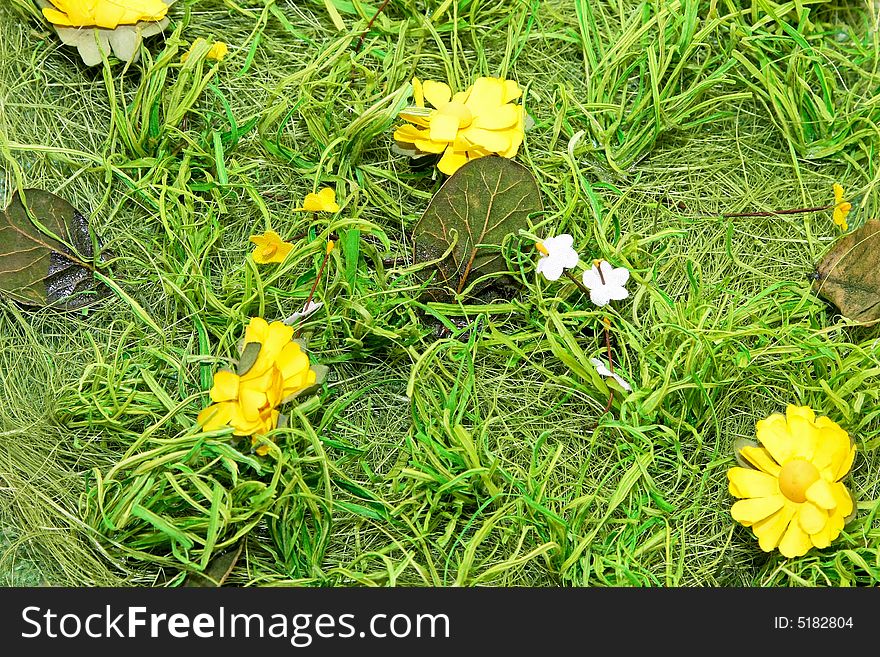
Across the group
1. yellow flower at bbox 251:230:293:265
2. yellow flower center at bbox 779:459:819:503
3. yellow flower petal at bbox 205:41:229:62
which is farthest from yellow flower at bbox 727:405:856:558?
yellow flower petal at bbox 205:41:229:62

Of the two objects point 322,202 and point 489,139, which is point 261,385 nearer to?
point 322,202

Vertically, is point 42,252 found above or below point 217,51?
below

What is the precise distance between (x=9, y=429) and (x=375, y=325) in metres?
0.50

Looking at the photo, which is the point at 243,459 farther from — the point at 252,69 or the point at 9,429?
the point at 252,69

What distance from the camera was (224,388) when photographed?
903mm

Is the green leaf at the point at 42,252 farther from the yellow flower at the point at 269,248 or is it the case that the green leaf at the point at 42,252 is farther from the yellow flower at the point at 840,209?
the yellow flower at the point at 840,209

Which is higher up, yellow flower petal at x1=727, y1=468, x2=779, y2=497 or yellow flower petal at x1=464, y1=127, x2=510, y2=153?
yellow flower petal at x1=464, y1=127, x2=510, y2=153

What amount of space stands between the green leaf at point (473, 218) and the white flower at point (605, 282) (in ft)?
0.37

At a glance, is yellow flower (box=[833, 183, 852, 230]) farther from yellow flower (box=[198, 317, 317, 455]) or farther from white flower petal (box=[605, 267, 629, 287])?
yellow flower (box=[198, 317, 317, 455])

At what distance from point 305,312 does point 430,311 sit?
0.16 meters

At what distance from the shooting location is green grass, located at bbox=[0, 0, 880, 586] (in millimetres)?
956

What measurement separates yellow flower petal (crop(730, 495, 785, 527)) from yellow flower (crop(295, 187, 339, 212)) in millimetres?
645

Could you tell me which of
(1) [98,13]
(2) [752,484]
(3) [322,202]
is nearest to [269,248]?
(3) [322,202]
